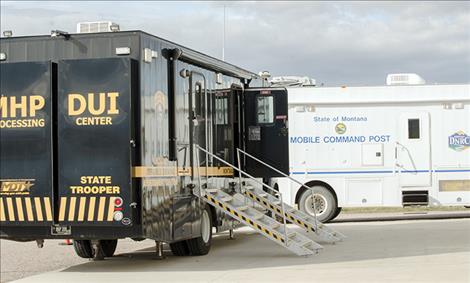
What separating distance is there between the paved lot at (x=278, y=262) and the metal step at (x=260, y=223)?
0.75 feet

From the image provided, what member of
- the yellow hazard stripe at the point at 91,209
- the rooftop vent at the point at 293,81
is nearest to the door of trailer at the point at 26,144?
the yellow hazard stripe at the point at 91,209

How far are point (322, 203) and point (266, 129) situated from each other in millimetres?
4174

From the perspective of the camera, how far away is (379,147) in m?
19.7

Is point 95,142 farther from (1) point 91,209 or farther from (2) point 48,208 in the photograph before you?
(2) point 48,208

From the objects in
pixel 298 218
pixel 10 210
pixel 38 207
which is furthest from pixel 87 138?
pixel 298 218

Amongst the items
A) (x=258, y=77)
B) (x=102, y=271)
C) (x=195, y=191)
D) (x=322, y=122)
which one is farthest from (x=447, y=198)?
(x=102, y=271)

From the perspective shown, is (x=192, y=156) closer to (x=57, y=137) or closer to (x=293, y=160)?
(x=57, y=137)

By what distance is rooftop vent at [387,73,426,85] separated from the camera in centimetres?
2045

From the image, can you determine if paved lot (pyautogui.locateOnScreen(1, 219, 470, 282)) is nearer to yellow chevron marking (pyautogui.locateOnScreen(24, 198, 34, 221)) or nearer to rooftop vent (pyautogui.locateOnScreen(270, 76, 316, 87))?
yellow chevron marking (pyautogui.locateOnScreen(24, 198, 34, 221))

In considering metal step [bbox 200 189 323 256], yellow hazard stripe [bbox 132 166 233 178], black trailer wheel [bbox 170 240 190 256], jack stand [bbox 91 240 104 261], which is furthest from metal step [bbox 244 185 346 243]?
jack stand [bbox 91 240 104 261]

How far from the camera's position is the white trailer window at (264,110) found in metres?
16.0

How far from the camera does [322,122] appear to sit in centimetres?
2005

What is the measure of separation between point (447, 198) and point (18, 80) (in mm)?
11422

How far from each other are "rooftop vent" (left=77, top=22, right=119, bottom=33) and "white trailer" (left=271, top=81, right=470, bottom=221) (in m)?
8.42
